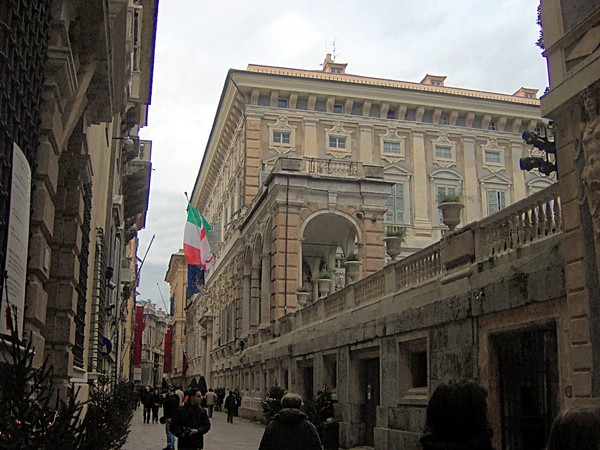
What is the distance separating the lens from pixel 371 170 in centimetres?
3056

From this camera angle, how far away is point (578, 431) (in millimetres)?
2562

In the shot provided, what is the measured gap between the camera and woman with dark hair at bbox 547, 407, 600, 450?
2.55 m

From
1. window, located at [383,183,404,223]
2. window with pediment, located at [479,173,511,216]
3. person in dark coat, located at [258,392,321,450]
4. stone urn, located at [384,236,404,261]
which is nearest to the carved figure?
person in dark coat, located at [258,392,321,450]

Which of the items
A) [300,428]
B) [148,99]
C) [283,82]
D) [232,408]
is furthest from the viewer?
[283,82]

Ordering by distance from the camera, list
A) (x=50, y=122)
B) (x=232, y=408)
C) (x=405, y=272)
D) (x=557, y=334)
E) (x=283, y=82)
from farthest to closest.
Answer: (x=283, y=82) → (x=232, y=408) → (x=405, y=272) → (x=557, y=334) → (x=50, y=122)

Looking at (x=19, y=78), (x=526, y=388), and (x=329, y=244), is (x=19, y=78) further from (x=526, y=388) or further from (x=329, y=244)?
(x=329, y=244)

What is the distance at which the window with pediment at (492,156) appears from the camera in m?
40.6

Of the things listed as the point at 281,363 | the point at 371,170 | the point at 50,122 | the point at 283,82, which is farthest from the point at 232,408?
the point at 50,122

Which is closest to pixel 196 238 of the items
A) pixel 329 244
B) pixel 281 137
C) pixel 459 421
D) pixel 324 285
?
pixel 329 244

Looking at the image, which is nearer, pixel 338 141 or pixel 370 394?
pixel 370 394

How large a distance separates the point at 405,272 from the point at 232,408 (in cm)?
1814

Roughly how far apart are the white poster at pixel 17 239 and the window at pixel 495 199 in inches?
1416

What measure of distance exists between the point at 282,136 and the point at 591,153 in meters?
29.9

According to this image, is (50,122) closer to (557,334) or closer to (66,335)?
(66,335)
